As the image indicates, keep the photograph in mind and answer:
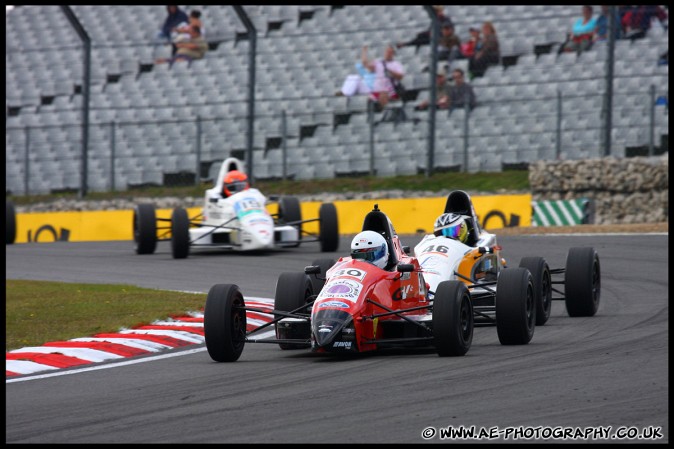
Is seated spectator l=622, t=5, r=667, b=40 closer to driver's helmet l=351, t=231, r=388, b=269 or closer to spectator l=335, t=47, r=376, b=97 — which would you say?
spectator l=335, t=47, r=376, b=97

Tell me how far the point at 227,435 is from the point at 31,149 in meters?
22.7

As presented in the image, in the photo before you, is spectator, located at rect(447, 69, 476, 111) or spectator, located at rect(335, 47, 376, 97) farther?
spectator, located at rect(335, 47, 376, 97)

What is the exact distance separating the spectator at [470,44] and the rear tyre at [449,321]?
1612 cm

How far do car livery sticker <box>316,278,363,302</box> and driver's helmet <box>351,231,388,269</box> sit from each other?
0.48 metres

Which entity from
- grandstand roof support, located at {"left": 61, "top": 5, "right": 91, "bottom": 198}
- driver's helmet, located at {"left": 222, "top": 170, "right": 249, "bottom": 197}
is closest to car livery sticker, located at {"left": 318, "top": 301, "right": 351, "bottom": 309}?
driver's helmet, located at {"left": 222, "top": 170, "right": 249, "bottom": 197}

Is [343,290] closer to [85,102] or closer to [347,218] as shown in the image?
[347,218]

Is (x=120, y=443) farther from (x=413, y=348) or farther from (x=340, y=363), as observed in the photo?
(x=413, y=348)

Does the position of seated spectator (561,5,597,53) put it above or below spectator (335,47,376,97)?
above

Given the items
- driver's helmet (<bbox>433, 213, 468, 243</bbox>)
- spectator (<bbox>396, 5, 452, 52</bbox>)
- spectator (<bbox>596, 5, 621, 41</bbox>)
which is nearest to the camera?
driver's helmet (<bbox>433, 213, 468, 243</bbox>)

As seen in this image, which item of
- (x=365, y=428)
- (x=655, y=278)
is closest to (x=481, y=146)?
(x=655, y=278)

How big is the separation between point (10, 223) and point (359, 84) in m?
7.84

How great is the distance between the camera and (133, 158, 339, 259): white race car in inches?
772

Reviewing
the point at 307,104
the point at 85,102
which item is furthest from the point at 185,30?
the point at 307,104

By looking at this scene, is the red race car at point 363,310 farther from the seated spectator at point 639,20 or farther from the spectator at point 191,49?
the spectator at point 191,49
